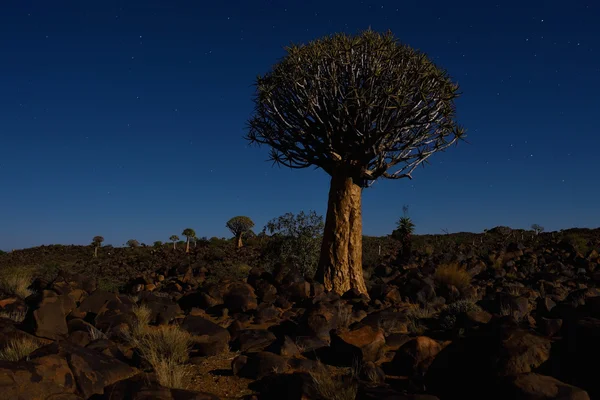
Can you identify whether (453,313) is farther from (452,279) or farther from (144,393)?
(144,393)

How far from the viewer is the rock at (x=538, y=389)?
387cm

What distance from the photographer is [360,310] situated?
9.36 m

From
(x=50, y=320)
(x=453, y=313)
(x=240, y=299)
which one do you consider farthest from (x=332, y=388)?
(x=240, y=299)

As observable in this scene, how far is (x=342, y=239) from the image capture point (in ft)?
38.7

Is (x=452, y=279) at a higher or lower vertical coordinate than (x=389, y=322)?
higher

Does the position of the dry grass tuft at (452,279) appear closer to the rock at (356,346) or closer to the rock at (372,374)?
A: the rock at (356,346)

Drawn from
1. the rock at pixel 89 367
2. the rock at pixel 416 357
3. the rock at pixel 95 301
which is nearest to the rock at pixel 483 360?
the rock at pixel 416 357

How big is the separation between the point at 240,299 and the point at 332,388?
5659 millimetres

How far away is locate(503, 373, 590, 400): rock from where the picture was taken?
387 centimetres

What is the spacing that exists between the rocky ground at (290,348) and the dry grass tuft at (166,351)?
18 millimetres

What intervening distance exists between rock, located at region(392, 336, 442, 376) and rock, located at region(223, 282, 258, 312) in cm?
474

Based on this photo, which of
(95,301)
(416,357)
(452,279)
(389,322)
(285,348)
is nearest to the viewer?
(416,357)

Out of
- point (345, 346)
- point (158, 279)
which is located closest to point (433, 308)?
point (345, 346)

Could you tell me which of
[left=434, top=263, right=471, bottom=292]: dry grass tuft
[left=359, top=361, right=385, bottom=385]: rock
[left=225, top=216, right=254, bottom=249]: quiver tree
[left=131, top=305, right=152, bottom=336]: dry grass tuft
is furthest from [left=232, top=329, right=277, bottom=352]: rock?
[left=225, top=216, right=254, bottom=249]: quiver tree
